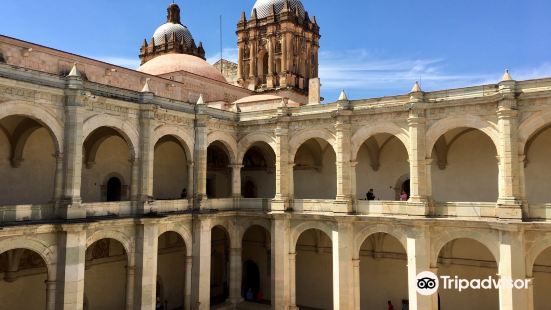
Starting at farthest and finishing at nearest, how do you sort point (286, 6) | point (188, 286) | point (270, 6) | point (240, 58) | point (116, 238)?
point (240, 58)
point (270, 6)
point (286, 6)
point (188, 286)
point (116, 238)

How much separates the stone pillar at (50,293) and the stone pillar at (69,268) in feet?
0.38

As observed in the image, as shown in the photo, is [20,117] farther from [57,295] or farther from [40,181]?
[57,295]

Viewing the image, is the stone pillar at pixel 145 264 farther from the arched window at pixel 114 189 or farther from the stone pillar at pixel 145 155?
the arched window at pixel 114 189

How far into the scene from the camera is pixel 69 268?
1448 centimetres

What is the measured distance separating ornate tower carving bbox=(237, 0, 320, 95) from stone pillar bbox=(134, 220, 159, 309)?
55.9 ft

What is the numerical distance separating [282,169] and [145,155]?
237 inches

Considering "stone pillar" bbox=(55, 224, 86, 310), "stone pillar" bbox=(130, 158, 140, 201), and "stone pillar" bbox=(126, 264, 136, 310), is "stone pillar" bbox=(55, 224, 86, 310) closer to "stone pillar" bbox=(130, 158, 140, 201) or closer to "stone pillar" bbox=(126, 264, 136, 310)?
"stone pillar" bbox=(126, 264, 136, 310)

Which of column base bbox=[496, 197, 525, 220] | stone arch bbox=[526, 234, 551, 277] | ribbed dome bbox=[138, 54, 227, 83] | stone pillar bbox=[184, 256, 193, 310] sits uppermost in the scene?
ribbed dome bbox=[138, 54, 227, 83]

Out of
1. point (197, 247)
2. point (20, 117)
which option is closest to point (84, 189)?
point (20, 117)

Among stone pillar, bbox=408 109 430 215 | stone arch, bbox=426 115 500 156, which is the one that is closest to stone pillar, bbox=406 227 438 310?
stone pillar, bbox=408 109 430 215

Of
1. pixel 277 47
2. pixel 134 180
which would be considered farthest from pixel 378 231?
pixel 277 47

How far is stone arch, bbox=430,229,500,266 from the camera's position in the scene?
16.0 m

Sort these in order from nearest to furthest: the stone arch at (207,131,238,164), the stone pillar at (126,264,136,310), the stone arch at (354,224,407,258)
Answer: the stone pillar at (126,264,136,310) → the stone arch at (354,224,407,258) → the stone arch at (207,131,238,164)

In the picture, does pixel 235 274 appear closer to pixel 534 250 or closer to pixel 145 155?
pixel 145 155
